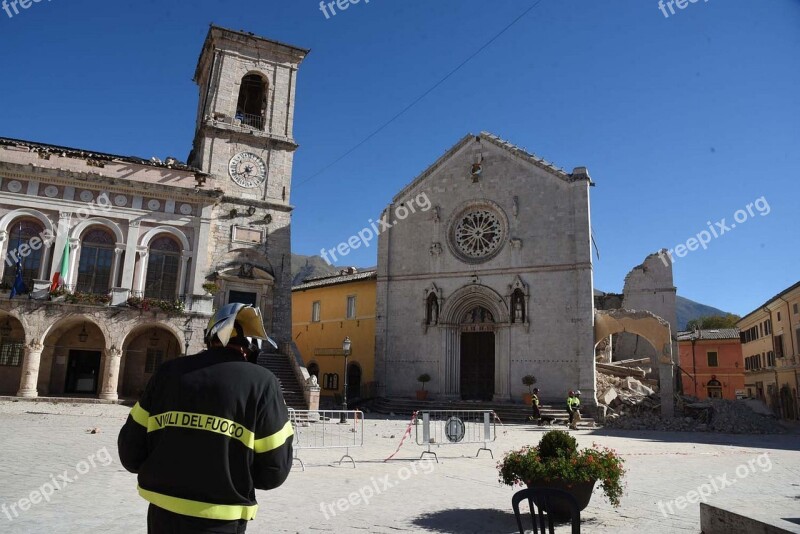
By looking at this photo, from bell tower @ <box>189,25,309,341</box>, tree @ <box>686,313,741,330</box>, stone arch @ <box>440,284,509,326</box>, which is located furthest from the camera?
tree @ <box>686,313,741,330</box>

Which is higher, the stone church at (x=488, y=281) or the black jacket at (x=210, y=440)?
the stone church at (x=488, y=281)

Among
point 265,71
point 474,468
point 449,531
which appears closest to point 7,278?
point 265,71

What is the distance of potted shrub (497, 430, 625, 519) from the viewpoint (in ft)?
23.4

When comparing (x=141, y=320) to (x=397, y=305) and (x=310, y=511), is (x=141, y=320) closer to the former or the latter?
(x=397, y=305)

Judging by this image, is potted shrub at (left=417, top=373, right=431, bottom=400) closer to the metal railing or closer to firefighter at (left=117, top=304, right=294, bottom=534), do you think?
the metal railing

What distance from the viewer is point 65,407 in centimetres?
2136

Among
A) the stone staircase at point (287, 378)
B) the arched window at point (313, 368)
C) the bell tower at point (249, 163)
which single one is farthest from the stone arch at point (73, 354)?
the arched window at point (313, 368)

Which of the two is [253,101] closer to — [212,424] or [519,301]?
[519,301]

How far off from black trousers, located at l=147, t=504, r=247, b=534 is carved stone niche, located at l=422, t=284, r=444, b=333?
27.0 meters

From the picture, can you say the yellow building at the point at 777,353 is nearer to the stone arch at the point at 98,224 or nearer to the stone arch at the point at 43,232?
the stone arch at the point at 98,224

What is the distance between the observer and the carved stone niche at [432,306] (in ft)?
98.4

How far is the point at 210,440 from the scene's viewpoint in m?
3.04

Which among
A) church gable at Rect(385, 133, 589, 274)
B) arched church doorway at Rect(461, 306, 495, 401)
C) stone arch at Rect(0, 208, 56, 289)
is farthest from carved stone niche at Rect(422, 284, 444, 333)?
stone arch at Rect(0, 208, 56, 289)

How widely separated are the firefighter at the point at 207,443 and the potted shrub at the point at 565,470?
4.92 metres
